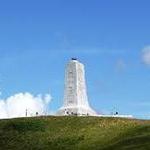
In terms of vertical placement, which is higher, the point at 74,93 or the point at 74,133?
the point at 74,93

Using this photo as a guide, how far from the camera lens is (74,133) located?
72125 millimetres

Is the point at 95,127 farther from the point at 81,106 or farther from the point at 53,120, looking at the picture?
the point at 81,106

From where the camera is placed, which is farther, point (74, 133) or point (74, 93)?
point (74, 93)

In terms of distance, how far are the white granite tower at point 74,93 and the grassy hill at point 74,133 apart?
2248 cm

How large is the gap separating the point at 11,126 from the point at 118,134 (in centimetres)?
1598

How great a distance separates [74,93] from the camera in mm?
102375

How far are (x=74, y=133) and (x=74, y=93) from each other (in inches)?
1199

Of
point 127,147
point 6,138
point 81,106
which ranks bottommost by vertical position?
point 127,147

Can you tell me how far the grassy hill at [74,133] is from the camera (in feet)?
206

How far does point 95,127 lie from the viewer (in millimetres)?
73312

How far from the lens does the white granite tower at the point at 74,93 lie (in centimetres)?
10175

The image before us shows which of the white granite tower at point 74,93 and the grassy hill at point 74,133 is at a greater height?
the white granite tower at point 74,93

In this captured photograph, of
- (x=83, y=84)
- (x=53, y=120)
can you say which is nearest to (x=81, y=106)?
(x=83, y=84)

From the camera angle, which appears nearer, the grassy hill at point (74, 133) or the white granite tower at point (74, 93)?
the grassy hill at point (74, 133)
